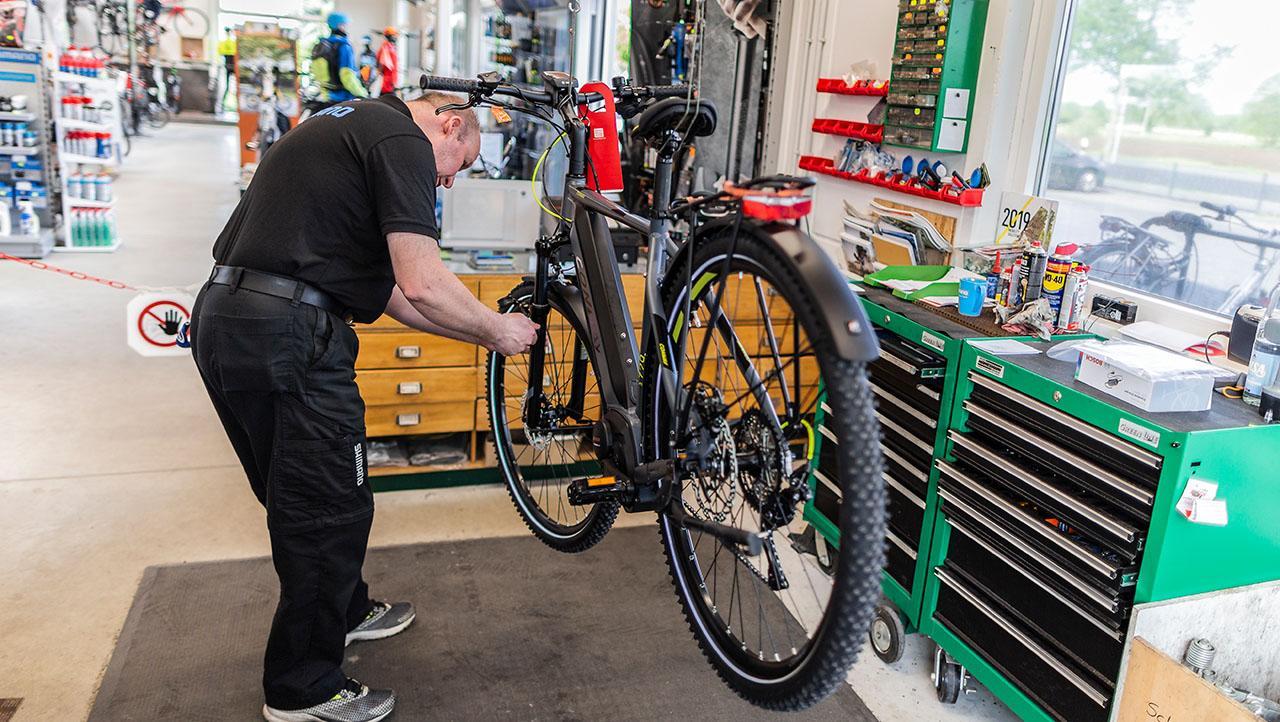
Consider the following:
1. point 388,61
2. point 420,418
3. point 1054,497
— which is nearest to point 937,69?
point 1054,497

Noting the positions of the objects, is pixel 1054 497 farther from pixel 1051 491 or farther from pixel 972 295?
pixel 972 295

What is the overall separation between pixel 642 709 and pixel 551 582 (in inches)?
26.1

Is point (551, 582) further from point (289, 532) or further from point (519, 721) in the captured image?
point (289, 532)

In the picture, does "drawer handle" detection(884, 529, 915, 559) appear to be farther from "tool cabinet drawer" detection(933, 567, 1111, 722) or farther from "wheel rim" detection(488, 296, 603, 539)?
"wheel rim" detection(488, 296, 603, 539)

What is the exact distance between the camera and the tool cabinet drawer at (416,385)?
327 centimetres

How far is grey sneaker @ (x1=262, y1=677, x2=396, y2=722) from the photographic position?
218 cm

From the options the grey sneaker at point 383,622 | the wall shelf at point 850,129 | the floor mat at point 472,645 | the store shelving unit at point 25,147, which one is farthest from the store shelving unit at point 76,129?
the grey sneaker at point 383,622

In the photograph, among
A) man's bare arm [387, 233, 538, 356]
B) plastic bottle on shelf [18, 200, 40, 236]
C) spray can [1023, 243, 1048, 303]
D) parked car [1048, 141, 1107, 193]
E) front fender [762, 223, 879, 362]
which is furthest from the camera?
plastic bottle on shelf [18, 200, 40, 236]

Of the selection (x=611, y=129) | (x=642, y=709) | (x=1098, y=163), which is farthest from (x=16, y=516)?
(x=1098, y=163)

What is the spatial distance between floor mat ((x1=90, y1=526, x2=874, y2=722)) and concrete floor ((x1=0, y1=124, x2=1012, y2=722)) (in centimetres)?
8

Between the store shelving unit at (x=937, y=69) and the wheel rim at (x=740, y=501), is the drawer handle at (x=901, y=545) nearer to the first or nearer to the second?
the wheel rim at (x=740, y=501)

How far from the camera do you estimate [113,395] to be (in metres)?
4.32

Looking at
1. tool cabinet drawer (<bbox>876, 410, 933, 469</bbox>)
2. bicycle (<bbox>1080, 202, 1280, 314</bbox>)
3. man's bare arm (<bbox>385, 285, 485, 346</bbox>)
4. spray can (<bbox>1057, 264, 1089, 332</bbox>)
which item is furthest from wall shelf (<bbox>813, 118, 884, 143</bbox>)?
man's bare arm (<bbox>385, 285, 485, 346</bbox>)

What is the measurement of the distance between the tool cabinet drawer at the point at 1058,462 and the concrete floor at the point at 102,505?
0.73m
